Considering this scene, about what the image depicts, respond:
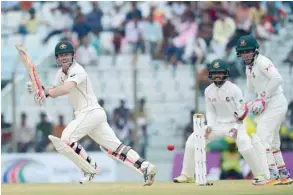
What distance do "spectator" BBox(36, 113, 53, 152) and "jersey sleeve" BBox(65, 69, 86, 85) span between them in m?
5.52

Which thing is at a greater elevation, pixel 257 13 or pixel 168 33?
pixel 257 13

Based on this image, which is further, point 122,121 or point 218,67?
point 122,121

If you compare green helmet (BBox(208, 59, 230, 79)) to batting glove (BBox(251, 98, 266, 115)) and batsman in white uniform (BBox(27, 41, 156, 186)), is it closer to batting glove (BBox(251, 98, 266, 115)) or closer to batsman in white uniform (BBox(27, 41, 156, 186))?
batting glove (BBox(251, 98, 266, 115))

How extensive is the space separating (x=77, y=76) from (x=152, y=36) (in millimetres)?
6361

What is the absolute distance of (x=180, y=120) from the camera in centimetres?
1595

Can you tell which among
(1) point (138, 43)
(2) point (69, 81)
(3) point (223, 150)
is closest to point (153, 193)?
(2) point (69, 81)

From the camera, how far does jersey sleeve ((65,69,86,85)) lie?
10.4m

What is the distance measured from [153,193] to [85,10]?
26.7ft

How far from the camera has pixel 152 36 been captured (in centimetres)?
1664

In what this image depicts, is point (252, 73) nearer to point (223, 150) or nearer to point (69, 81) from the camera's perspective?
point (69, 81)

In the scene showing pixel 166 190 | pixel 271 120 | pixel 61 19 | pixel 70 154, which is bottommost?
pixel 166 190

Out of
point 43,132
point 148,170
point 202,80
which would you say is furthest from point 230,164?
point 148,170

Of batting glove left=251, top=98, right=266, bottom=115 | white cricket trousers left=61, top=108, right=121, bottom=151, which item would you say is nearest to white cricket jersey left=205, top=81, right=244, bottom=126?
batting glove left=251, top=98, right=266, bottom=115

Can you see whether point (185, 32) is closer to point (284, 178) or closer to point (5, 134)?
point (5, 134)
